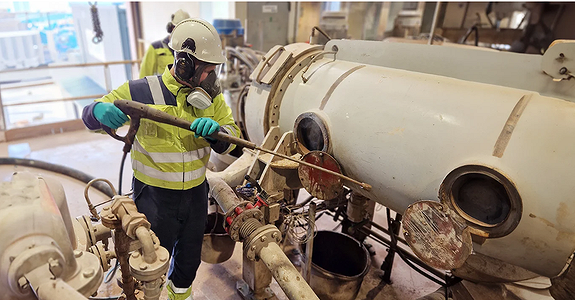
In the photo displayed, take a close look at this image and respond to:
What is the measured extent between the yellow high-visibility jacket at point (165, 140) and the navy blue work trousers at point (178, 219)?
2.6 inches

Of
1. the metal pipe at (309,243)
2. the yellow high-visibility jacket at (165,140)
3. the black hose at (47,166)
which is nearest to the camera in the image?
the yellow high-visibility jacket at (165,140)

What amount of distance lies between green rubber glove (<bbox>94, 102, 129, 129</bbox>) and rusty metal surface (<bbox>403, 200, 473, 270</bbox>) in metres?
1.24

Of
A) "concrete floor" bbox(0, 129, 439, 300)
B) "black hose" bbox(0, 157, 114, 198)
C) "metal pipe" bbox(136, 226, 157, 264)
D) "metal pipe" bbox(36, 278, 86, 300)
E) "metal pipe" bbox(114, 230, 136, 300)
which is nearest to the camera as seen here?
"metal pipe" bbox(36, 278, 86, 300)

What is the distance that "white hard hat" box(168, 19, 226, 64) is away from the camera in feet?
4.64

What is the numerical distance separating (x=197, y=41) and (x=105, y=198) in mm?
2214

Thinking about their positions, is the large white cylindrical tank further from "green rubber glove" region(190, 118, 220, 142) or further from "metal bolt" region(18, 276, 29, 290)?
"metal bolt" region(18, 276, 29, 290)

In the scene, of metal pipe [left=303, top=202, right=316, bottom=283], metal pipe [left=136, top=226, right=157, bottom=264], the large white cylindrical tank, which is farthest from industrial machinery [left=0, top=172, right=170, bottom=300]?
the large white cylindrical tank

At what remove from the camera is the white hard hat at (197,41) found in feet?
4.64

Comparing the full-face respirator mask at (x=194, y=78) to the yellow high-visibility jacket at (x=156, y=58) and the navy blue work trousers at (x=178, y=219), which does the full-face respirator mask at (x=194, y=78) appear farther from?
the yellow high-visibility jacket at (x=156, y=58)

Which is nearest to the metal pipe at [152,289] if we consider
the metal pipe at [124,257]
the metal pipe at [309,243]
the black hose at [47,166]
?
the metal pipe at [124,257]

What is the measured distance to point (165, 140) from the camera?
1490mm

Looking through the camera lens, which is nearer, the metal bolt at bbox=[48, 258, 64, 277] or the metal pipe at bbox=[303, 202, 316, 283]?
the metal bolt at bbox=[48, 258, 64, 277]

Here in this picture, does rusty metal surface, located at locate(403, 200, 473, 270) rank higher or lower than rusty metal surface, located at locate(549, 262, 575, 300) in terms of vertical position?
higher

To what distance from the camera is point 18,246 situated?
80 cm
